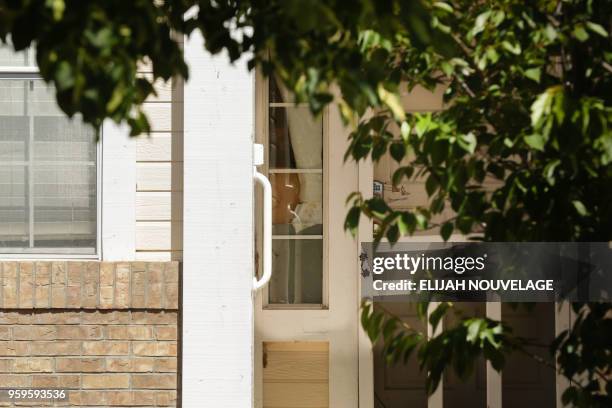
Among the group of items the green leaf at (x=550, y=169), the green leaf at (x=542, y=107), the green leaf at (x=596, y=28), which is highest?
the green leaf at (x=596, y=28)

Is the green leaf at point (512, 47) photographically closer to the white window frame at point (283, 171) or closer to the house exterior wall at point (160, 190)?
the house exterior wall at point (160, 190)

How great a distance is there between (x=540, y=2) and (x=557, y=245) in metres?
0.73

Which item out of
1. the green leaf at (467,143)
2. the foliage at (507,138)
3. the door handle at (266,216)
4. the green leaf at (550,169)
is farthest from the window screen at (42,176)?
the green leaf at (550,169)

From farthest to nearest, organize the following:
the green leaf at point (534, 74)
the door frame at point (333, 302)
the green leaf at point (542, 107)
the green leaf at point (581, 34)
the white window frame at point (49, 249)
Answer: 1. the door frame at point (333, 302)
2. the white window frame at point (49, 249)
3. the green leaf at point (534, 74)
4. the green leaf at point (581, 34)
5. the green leaf at point (542, 107)

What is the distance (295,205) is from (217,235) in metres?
0.71

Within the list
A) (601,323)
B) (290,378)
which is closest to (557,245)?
(601,323)

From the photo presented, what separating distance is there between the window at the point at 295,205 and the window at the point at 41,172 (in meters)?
0.92

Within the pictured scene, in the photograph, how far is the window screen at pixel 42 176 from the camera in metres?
4.27

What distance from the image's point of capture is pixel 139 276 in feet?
13.6

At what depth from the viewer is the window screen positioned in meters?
4.27

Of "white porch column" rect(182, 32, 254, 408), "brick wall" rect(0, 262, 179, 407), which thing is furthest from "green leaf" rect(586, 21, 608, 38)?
"brick wall" rect(0, 262, 179, 407)

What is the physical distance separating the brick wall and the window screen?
17cm

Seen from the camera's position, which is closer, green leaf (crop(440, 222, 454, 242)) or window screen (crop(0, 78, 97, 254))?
green leaf (crop(440, 222, 454, 242))

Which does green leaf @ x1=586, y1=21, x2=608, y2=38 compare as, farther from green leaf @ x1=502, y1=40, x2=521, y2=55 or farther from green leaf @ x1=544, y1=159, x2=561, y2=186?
green leaf @ x1=544, y1=159, x2=561, y2=186
